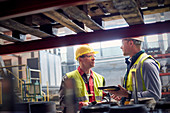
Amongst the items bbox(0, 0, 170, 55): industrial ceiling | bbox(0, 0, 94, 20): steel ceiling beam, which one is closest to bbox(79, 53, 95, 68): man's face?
bbox(0, 0, 170, 55): industrial ceiling

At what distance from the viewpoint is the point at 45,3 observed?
199 centimetres

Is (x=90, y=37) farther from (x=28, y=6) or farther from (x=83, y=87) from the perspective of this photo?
(x=83, y=87)

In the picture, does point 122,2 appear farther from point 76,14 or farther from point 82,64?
point 82,64

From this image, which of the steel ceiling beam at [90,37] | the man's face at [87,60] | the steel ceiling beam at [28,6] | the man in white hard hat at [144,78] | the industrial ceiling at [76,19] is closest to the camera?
the steel ceiling beam at [28,6]

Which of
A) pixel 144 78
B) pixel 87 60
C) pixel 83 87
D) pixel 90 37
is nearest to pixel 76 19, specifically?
pixel 90 37

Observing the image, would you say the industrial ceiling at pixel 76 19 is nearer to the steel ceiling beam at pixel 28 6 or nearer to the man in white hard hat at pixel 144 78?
the steel ceiling beam at pixel 28 6

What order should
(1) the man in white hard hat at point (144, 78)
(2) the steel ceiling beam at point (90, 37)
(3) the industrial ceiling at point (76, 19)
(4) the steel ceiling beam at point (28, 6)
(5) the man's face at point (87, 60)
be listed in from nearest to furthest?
1. (4) the steel ceiling beam at point (28, 6)
2. (3) the industrial ceiling at point (76, 19)
3. (2) the steel ceiling beam at point (90, 37)
4. (1) the man in white hard hat at point (144, 78)
5. (5) the man's face at point (87, 60)

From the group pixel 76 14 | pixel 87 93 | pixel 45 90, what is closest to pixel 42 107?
pixel 76 14

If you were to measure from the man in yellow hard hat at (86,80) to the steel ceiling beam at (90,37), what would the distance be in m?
1.21

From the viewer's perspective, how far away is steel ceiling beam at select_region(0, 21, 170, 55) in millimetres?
2695

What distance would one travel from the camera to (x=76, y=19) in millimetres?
2742

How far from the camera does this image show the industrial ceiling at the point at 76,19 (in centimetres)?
213

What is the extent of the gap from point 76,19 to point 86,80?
1.93m

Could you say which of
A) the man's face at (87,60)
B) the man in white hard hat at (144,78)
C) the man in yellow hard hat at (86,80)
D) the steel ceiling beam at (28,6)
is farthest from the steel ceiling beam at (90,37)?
the man's face at (87,60)
